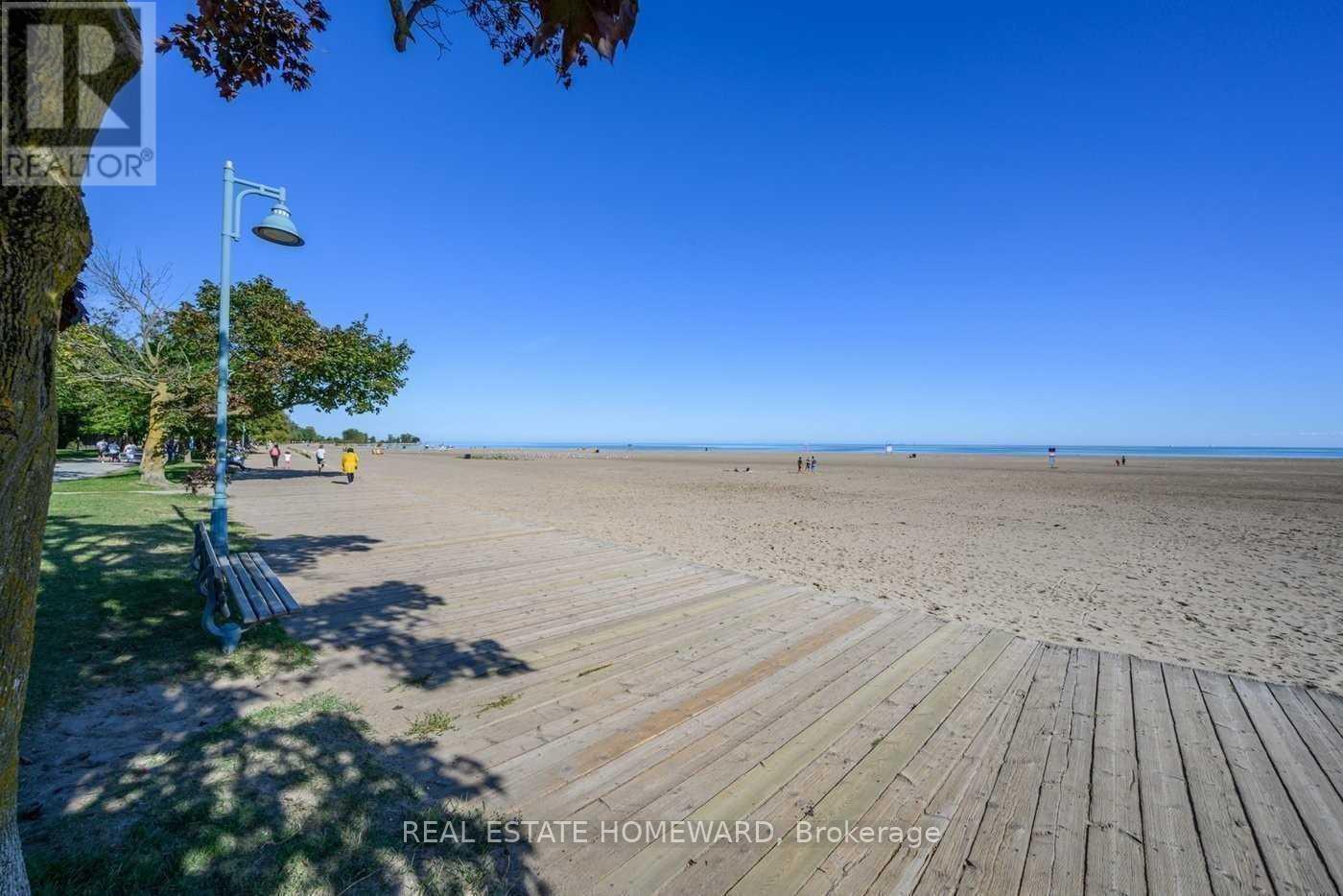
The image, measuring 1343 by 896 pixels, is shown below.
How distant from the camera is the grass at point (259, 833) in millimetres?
2232

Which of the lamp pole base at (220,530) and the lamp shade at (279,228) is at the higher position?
the lamp shade at (279,228)

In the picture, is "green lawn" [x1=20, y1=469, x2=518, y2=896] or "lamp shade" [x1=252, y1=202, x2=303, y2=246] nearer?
"green lawn" [x1=20, y1=469, x2=518, y2=896]

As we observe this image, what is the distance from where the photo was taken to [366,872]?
233 centimetres

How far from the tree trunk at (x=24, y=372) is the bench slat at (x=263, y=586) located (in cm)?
329

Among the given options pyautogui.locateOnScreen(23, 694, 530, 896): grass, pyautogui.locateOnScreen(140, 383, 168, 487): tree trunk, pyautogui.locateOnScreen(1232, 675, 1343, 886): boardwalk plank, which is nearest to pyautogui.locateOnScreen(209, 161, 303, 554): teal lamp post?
pyautogui.locateOnScreen(23, 694, 530, 896): grass

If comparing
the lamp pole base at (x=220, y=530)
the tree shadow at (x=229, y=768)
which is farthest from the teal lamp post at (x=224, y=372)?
the tree shadow at (x=229, y=768)

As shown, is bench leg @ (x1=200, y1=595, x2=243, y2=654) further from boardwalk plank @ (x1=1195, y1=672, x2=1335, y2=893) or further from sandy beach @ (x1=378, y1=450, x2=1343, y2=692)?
boardwalk plank @ (x1=1195, y1=672, x2=1335, y2=893)

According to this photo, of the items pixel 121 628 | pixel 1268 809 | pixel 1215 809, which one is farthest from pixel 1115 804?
pixel 121 628

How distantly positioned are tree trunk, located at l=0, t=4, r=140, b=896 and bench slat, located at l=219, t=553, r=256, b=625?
3.16m

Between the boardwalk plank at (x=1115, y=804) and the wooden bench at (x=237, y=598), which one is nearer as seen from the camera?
the boardwalk plank at (x=1115, y=804)

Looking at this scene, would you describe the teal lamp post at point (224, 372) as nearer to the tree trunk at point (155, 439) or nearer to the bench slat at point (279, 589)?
the bench slat at point (279, 589)

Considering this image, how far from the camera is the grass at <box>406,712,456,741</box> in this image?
342cm

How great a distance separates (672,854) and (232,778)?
2.49 metres

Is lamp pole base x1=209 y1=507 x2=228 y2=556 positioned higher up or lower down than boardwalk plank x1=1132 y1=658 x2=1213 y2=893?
higher up
